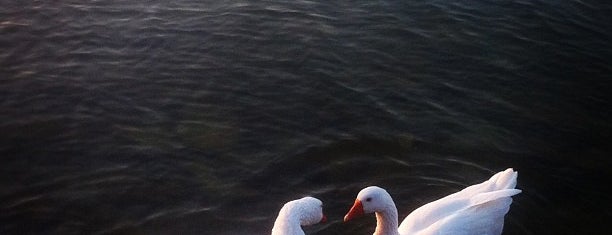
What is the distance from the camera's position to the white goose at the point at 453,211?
11.4m

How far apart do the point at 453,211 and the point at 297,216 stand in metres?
2.48

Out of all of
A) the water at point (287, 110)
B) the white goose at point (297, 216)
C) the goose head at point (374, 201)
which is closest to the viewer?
the white goose at point (297, 216)

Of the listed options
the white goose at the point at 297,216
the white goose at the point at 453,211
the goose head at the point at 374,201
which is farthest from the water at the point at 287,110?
the white goose at the point at 297,216

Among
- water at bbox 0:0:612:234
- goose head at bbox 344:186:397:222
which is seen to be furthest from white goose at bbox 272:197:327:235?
water at bbox 0:0:612:234

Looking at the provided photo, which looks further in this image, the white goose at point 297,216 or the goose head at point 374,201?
the goose head at point 374,201

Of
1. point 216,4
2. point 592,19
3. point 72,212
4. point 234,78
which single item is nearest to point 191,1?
point 216,4

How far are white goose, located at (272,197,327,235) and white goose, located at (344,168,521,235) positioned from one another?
2.58 feet

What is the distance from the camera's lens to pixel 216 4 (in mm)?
19281

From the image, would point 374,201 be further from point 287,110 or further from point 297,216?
point 287,110

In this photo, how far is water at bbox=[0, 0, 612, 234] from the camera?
13.3 m

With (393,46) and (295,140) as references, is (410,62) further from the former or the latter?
(295,140)

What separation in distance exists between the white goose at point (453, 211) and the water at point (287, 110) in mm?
991

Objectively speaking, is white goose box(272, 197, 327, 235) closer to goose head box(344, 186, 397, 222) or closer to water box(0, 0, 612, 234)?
goose head box(344, 186, 397, 222)

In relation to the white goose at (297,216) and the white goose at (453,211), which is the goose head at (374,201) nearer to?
the white goose at (453,211)
